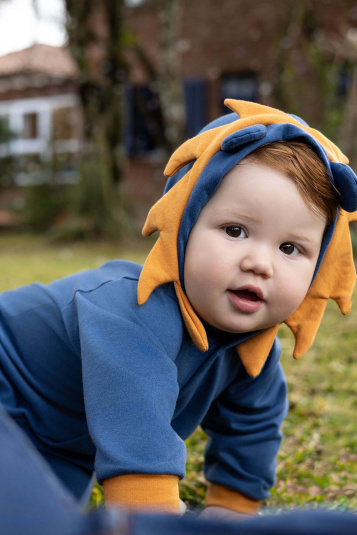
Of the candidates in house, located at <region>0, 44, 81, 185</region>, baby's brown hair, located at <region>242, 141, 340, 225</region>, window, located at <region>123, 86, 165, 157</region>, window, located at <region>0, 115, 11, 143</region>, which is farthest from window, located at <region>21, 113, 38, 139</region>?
baby's brown hair, located at <region>242, 141, 340, 225</region>

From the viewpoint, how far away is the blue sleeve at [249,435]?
2.05 metres

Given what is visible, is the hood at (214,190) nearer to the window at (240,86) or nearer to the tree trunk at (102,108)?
the tree trunk at (102,108)

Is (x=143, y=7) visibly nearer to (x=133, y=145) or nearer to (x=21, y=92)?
(x=133, y=145)

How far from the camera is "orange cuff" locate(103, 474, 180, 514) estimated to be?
1.39 m

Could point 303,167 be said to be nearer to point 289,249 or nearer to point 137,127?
point 289,249

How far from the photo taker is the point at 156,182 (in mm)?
13516

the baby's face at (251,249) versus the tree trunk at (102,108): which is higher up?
the baby's face at (251,249)

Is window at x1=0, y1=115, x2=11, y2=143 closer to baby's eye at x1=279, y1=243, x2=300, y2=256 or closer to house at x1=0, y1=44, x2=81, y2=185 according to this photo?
house at x1=0, y1=44, x2=81, y2=185

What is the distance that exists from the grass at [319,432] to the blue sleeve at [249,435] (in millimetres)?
175

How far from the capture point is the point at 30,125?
62.6 feet

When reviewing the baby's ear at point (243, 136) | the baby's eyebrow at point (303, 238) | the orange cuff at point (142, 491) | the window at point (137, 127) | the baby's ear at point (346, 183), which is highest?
the baby's ear at point (243, 136)

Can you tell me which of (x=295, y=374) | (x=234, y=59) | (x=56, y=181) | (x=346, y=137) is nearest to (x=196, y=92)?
(x=234, y=59)

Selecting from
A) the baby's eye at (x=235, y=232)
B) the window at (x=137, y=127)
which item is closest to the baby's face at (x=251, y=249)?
the baby's eye at (x=235, y=232)

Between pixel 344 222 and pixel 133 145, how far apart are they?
1246 cm
